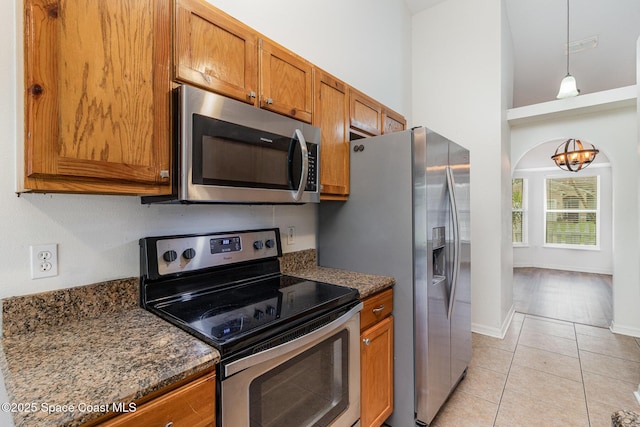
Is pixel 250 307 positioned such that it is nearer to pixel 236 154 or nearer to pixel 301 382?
pixel 301 382

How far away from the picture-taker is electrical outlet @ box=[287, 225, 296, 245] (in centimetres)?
193

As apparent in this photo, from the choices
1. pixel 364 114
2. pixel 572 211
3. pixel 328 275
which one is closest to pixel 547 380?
pixel 328 275

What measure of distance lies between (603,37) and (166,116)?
17.0ft

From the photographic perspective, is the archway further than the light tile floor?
Yes

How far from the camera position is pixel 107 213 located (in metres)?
1.19

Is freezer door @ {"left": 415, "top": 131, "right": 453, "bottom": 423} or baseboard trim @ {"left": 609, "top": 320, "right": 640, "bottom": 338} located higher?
freezer door @ {"left": 415, "top": 131, "right": 453, "bottom": 423}

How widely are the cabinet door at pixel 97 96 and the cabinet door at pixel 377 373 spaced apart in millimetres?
1203

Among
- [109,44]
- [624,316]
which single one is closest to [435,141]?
[109,44]

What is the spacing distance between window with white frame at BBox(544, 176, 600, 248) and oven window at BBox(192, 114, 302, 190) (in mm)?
7204

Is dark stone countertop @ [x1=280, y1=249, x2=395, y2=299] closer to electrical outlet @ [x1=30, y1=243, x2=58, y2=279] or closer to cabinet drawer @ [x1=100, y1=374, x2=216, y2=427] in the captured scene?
cabinet drawer @ [x1=100, y1=374, x2=216, y2=427]

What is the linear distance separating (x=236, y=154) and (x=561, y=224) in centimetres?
771

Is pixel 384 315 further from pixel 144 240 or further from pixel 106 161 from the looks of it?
pixel 106 161

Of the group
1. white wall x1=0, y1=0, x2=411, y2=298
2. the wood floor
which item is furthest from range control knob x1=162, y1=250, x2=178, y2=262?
the wood floor

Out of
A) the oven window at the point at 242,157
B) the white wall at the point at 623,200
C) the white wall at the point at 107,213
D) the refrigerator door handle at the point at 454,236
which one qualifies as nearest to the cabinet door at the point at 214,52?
the oven window at the point at 242,157
